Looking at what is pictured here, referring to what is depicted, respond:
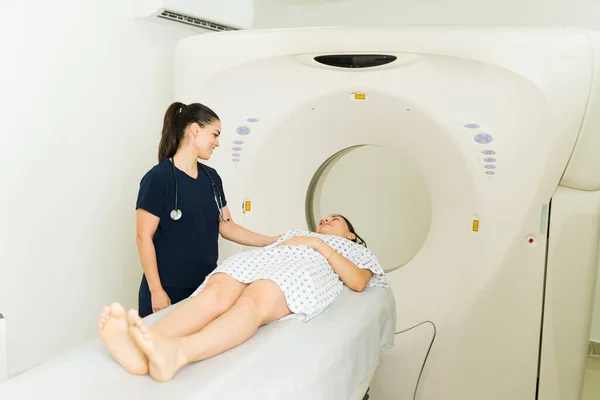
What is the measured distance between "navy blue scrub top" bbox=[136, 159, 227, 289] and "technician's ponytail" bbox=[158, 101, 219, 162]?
0.05 meters

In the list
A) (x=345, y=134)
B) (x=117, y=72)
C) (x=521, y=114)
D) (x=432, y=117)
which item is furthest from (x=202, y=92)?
(x=521, y=114)

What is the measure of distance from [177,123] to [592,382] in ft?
7.05

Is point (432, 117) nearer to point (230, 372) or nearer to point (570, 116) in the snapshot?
point (570, 116)

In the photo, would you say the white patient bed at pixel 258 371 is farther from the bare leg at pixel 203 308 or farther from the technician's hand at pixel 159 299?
the technician's hand at pixel 159 299

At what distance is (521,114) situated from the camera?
2.10 metres

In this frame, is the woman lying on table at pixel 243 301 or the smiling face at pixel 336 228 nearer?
the woman lying on table at pixel 243 301

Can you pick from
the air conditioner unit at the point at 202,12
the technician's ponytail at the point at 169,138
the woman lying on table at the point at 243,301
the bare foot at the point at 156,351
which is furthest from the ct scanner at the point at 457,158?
the bare foot at the point at 156,351

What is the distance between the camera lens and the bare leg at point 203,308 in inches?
61.4

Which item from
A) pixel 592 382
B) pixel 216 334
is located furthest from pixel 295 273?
pixel 592 382

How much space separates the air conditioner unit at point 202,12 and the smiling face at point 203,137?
27.2 inches

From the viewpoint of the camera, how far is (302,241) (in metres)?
2.02

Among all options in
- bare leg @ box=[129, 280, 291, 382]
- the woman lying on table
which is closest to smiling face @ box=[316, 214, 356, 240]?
the woman lying on table

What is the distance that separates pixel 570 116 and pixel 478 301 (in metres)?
0.67

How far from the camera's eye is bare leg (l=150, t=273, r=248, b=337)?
156 centimetres
